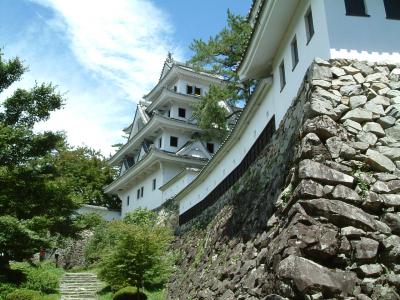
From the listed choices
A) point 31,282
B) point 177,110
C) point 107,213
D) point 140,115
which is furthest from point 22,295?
point 140,115

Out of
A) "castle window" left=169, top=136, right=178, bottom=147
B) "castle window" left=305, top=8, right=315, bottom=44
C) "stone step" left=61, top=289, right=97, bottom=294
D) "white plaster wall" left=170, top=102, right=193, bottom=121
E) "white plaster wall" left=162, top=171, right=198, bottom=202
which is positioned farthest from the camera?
"white plaster wall" left=170, top=102, right=193, bottom=121

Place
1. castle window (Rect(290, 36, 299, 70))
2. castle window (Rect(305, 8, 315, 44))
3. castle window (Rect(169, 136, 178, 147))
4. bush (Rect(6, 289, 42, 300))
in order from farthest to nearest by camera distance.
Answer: castle window (Rect(169, 136, 178, 147)) < bush (Rect(6, 289, 42, 300)) < castle window (Rect(290, 36, 299, 70)) < castle window (Rect(305, 8, 315, 44))

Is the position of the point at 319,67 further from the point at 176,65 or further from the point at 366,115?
the point at 176,65

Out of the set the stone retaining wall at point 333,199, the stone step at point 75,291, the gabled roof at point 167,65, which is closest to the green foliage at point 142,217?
the stone step at point 75,291

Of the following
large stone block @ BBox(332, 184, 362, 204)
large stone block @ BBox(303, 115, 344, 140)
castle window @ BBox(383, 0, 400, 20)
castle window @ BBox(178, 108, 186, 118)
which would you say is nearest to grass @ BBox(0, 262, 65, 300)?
large stone block @ BBox(303, 115, 344, 140)

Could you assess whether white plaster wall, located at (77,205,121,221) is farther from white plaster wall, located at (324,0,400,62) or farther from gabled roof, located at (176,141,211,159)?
white plaster wall, located at (324,0,400,62)

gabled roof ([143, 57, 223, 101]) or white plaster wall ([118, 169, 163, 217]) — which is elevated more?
gabled roof ([143, 57, 223, 101])

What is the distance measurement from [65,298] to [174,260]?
5052mm

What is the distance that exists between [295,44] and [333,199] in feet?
17.2

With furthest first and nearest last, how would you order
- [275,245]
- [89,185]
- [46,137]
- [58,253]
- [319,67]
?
1. [89,185]
2. [58,253]
3. [46,137]
4. [319,67]
5. [275,245]

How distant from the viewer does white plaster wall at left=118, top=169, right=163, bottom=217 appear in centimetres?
3059

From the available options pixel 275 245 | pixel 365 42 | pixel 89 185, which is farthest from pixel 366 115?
pixel 89 185

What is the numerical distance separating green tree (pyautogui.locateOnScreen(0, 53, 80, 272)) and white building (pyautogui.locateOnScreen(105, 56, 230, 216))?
30.1ft

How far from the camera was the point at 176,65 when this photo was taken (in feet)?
118
